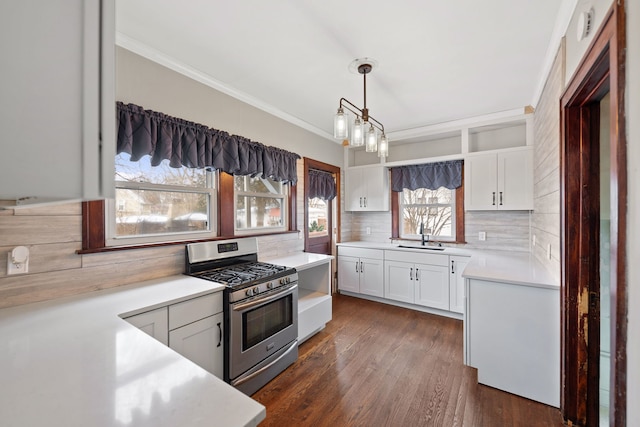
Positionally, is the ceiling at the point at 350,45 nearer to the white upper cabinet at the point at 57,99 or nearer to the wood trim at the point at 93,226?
the wood trim at the point at 93,226

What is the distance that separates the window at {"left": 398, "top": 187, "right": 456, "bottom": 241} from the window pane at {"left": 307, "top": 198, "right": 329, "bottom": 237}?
1181 mm

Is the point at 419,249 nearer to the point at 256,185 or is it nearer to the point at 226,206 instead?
the point at 256,185

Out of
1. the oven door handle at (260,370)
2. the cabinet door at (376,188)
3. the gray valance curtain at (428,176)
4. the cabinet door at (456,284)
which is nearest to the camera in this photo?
the oven door handle at (260,370)

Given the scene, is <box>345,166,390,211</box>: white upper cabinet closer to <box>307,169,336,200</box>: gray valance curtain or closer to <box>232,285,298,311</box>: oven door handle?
<box>307,169,336,200</box>: gray valance curtain

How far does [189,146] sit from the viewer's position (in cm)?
223

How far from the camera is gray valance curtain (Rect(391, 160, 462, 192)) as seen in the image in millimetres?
3705

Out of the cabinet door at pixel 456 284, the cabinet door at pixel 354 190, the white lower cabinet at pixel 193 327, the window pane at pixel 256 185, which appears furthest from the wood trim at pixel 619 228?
the cabinet door at pixel 354 190

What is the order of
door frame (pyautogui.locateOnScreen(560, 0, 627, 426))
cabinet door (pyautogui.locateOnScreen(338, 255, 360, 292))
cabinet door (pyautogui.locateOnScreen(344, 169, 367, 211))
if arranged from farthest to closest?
1. cabinet door (pyautogui.locateOnScreen(344, 169, 367, 211))
2. cabinet door (pyautogui.locateOnScreen(338, 255, 360, 292))
3. door frame (pyautogui.locateOnScreen(560, 0, 627, 426))

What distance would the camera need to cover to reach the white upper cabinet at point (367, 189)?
4.12 meters

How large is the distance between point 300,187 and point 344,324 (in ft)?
5.66

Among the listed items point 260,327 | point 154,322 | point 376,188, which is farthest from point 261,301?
point 376,188

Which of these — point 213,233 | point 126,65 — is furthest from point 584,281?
point 126,65

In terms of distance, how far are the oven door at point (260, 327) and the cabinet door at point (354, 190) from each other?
222cm

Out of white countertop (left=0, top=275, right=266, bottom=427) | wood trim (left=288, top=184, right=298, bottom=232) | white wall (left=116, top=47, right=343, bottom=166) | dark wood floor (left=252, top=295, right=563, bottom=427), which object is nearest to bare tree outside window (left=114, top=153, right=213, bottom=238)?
white wall (left=116, top=47, right=343, bottom=166)
